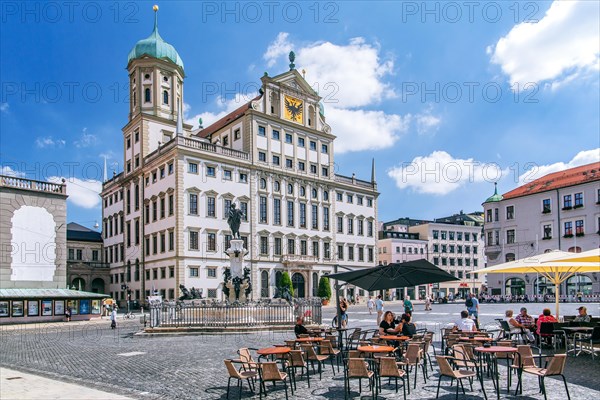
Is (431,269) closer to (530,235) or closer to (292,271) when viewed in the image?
(292,271)

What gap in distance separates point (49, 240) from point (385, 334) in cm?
3345

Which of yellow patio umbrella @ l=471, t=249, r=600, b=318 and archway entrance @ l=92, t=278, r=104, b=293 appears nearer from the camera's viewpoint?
yellow patio umbrella @ l=471, t=249, r=600, b=318

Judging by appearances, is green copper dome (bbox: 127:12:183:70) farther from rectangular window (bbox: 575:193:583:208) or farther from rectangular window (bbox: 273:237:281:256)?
rectangular window (bbox: 575:193:583:208)

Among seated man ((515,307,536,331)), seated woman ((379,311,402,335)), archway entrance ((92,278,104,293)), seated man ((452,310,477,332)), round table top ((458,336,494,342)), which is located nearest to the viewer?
round table top ((458,336,494,342))

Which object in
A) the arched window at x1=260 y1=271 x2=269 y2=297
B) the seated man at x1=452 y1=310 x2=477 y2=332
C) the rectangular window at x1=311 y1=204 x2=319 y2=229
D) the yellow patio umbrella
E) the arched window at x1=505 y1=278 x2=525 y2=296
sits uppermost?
the rectangular window at x1=311 y1=204 x2=319 y2=229

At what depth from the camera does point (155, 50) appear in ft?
206

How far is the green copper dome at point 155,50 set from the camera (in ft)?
206

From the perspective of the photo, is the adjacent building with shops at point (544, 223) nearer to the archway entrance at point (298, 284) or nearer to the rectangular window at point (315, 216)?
the rectangular window at point (315, 216)

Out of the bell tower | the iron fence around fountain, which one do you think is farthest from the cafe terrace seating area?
the bell tower

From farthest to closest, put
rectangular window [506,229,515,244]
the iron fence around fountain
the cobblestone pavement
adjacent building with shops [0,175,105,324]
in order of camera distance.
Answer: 1. rectangular window [506,229,515,244]
2. adjacent building with shops [0,175,105,324]
3. the iron fence around fountain
4. the cobblestone pavement

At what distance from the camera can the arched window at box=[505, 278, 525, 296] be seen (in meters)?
67.3

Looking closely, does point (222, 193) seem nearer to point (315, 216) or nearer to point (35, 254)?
point (315, 216)

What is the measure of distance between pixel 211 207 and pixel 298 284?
46.3 feet

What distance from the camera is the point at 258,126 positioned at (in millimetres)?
59469
